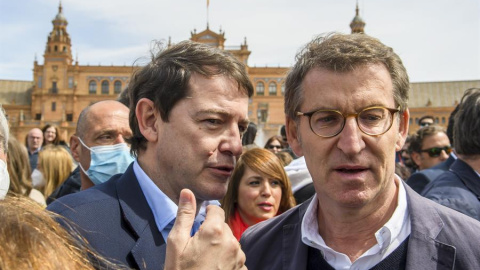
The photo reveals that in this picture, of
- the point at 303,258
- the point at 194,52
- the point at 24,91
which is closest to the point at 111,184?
the point at 194,52

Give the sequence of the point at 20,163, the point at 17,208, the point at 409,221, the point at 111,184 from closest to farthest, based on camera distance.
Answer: the point at 17,208, the point at 409,221, the point at 111,184, the point at 20,163

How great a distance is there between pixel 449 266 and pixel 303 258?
594 millimetres

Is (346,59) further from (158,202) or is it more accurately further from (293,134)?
(158,202)

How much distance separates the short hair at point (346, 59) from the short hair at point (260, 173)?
7.17 feet

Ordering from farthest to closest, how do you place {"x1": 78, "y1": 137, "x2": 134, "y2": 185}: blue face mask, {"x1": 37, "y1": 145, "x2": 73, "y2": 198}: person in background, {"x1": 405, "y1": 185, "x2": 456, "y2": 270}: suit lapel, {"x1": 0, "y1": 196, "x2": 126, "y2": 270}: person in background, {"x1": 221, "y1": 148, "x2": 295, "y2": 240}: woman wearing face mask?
{"x1": 37, "y1": 145, "x2": 73, "y2": 198}: person in background → {"x1": 221, "y1": 148, "x2": 295, "y2": 240}: woman wearing face mask → {"x1": 78, "y1": 137, "x2": 134, "y2": 185}: blue face mask → {"x1": 405, "y1": 185, "x2": 456, "y2": 270}: suit lapel → {"x1": 0, "y1": 196, "x2": 126, "y2": 270}: person in background

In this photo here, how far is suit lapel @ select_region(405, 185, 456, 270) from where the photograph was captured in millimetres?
1955

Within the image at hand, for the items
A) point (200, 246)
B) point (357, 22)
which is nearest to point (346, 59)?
point (200, 246)

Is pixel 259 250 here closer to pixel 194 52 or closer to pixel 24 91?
pixel 194 52

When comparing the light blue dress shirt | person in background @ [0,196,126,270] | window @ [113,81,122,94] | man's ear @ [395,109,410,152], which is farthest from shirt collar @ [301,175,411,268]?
window @ [113,81,122,94]

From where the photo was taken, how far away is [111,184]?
257 centimetres

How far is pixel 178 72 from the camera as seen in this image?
2525mm

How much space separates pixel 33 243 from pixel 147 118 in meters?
1.49

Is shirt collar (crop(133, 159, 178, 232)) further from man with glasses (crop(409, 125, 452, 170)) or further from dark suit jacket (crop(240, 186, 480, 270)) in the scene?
man with glasses (crop(409, 125, 452, 170))

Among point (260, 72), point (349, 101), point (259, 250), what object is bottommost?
point (259, 250)
